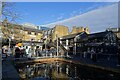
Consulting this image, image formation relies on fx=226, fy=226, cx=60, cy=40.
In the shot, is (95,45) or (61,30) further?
(61,30)

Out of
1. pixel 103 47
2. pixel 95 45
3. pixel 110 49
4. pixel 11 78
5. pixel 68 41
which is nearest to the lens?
pixel 11 78

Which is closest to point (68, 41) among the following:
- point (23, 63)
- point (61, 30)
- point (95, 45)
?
point (61, 30)

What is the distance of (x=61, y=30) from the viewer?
68812 mm

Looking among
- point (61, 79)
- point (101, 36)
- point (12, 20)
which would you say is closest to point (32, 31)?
point (101, 36)

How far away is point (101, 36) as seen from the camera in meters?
37.0

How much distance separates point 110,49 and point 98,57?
5311mm

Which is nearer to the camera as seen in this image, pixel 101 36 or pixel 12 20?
pixel 12 20

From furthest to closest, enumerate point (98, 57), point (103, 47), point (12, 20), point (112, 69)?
point (103, 47) < point (98, 57) < point (12, 20) < point (112, 69)

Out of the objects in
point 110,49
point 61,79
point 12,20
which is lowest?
point 61,79

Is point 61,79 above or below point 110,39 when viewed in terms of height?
below

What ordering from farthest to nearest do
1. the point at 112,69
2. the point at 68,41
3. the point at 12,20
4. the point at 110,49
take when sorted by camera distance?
the point at 68,41 → the point at 110,49 → the point at 12,20 → the point at 112,69

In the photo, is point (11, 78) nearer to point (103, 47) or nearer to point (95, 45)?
point (103, 47)

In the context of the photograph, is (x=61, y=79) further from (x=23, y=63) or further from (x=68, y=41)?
(x=68, y=41)

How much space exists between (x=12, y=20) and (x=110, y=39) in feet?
72.8
